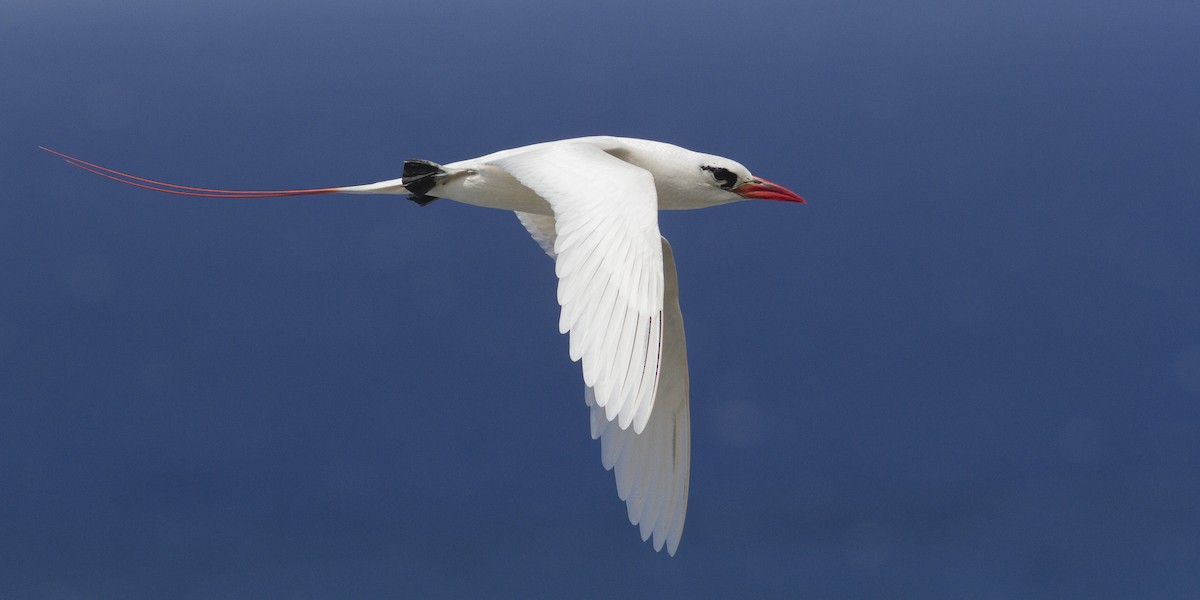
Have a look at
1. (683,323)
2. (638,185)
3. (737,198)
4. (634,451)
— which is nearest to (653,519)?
(634,451)

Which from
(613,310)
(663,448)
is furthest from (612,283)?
(663,448)

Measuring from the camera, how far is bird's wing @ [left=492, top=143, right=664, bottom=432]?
4168 mm

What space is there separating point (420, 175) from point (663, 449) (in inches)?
62.2

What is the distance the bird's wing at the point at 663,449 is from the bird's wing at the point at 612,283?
1193 millimetres

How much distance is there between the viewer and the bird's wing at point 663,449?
6.03 meters

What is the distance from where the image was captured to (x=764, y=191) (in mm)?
6027

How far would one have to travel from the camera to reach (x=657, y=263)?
442 cm

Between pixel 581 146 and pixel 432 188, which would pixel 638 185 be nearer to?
pixel 581 146

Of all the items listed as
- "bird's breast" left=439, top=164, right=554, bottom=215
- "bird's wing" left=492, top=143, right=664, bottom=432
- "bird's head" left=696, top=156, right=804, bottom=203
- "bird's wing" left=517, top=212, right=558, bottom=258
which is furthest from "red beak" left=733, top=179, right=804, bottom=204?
"bird's wing" left=492, top=143, right=664, bottom=432

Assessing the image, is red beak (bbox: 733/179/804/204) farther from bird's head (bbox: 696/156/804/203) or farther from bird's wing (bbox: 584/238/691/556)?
bird's wing (bbox: 584/238/691/556)

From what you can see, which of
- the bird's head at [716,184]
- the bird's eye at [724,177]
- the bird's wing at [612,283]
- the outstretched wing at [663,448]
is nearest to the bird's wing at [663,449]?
the outstretched wing at [663,448]

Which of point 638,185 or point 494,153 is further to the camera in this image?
point 494,153

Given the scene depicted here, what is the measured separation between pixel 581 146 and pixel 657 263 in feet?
3.48

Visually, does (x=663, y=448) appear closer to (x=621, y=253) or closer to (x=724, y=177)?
(x=724, y=177)
